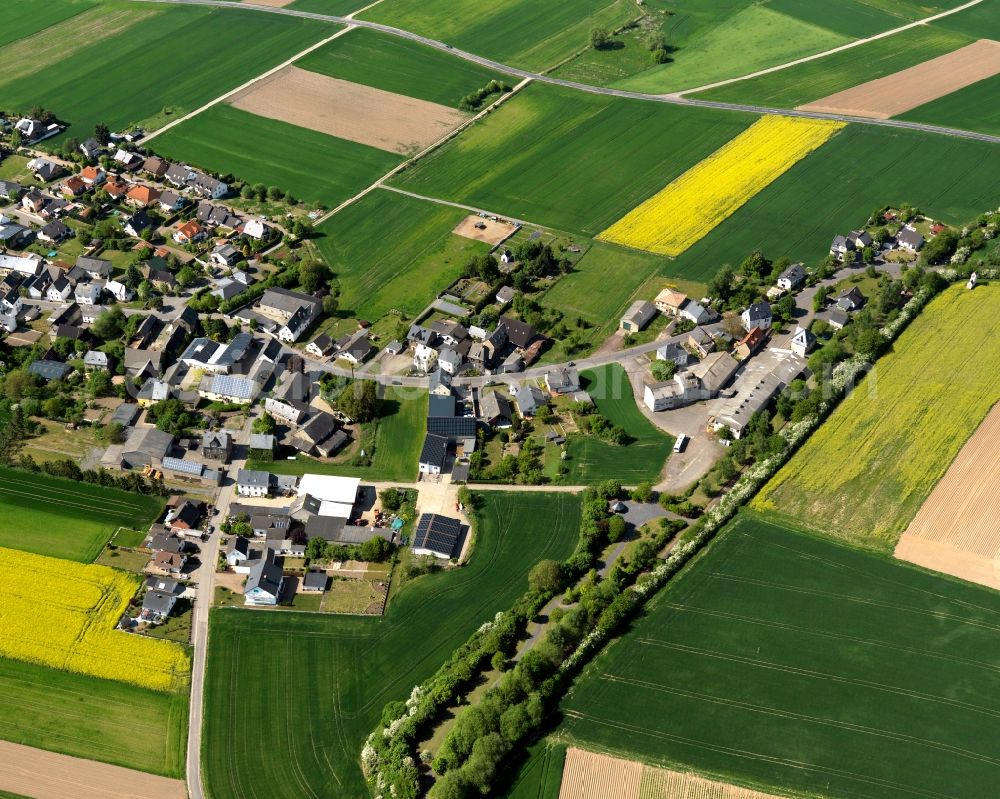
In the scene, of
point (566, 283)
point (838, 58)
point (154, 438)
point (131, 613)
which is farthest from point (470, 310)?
point (838, 58)

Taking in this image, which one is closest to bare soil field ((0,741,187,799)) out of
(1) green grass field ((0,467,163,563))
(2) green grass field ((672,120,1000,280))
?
(1) green grass field ((0,467,163,563))

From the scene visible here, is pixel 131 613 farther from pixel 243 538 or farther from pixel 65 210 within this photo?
pixel 65 210

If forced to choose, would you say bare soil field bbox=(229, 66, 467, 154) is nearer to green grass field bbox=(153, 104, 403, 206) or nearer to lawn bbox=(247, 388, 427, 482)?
green grass field bbox=(153, 104, 403, 206)

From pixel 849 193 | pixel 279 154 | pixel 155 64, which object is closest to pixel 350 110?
pixel 279 154

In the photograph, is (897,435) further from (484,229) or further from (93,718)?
(93,718)

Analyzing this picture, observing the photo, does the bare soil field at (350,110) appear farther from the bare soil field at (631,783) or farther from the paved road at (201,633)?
the bare soil field at (631,783)
